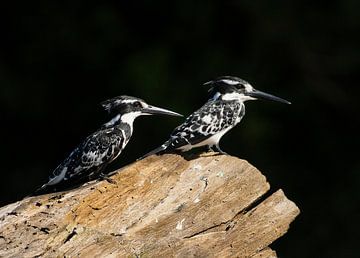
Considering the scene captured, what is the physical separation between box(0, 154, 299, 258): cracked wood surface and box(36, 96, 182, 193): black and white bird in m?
0.37

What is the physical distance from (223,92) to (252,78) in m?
2.71

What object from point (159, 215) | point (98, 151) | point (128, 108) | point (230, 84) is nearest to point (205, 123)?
point (230, 84)

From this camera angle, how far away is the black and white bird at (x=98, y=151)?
555cm

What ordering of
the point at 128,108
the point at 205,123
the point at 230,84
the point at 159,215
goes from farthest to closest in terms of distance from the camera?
the point at 230,84
the point at 205,123
the point at 128,108
the point at 159,215

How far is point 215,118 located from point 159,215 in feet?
3.61

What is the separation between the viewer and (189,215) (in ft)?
Result: 16.8

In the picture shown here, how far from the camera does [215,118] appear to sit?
602 cm

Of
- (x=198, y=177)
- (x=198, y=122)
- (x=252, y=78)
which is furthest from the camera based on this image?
(x=252, y=78)

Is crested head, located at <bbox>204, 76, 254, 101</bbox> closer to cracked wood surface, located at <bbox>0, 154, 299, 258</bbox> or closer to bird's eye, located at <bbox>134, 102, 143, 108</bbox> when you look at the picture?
bird's eye, located at <bbox>134, 102, 143, 108</bbox>

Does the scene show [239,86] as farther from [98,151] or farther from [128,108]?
[98,151]

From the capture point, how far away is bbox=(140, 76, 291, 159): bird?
229 inches

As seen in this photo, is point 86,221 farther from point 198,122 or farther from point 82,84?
point 82,84

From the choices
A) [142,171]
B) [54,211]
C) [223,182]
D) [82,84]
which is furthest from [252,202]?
[82,84]

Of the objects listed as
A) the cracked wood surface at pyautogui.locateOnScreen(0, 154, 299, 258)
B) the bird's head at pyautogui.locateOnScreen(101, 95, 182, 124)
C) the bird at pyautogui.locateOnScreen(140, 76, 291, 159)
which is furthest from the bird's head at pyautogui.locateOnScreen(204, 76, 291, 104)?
the cracked wood surface at pyautogui.locateOnScreen(0, 154, 299, 258)
